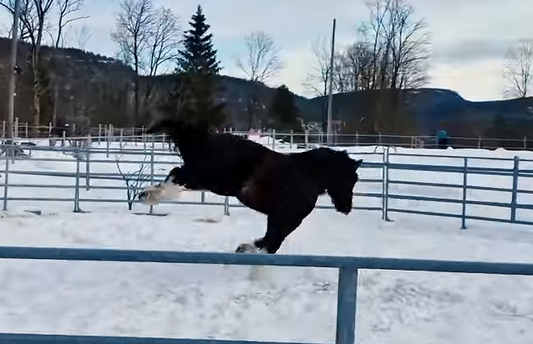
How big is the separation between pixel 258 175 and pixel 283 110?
3647 centimetres

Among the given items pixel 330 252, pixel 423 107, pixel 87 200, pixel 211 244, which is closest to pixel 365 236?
pixel 330 252

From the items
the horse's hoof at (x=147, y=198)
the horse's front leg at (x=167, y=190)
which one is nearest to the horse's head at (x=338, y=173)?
the horse's front leg at (x=167, y=190)

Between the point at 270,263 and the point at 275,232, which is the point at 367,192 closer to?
the point at 275,232

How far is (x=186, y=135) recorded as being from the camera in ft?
19.6

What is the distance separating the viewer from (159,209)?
1046 centimetres

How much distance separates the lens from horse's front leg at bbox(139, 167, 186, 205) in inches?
233

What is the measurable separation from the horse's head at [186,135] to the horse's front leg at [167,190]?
198 mm

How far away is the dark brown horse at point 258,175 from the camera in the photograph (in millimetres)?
5848

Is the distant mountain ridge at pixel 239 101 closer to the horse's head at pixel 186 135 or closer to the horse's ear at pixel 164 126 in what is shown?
the horse's ear at pixel 164 126

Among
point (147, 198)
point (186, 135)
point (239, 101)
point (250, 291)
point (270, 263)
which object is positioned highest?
point (239, 101)

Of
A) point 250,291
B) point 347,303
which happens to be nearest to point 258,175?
point 250,291

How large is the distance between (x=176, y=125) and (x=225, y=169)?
26.4 inches

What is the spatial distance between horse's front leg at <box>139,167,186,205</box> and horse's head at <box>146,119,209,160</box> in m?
0.20

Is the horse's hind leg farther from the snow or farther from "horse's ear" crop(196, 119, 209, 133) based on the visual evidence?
"horse's ear" crop(196, 119, 209, 133)
